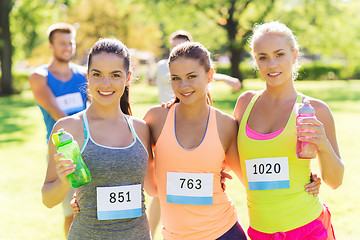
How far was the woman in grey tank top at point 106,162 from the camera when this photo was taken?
237 cm

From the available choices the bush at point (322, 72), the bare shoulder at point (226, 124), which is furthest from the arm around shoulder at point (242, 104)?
the bush at point (322, 72)

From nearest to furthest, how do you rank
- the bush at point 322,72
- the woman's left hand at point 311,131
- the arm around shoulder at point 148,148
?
the woman's left hand at point 311,131 < the arm around shoulder at point 148,148 < the bush at point 322,72

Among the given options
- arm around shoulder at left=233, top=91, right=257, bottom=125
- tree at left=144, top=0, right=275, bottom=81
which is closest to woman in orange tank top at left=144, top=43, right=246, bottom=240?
arm around shoulder at left=233, top=91, right=257, bottom=125

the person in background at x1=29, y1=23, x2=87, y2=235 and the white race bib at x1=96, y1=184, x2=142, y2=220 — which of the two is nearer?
the white race bib at x1=96, y1=184, x2=142, y2=220

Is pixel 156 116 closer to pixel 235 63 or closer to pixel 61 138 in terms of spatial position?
pixel 61 138

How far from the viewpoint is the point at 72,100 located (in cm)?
438

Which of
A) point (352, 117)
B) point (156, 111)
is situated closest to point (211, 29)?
point (352, 117)

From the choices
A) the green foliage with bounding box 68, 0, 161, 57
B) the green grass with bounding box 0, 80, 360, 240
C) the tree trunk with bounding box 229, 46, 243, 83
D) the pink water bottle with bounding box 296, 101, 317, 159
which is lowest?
the green grass with bounding box 0, 80, 360, 240

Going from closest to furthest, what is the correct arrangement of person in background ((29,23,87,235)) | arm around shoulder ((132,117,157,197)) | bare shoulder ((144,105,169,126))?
arm around shoulder ((132,117,157,197))
bare shoulder ((144,105,169,126))
person in background ((29,23,87,235))

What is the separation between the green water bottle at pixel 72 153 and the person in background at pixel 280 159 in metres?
1.01

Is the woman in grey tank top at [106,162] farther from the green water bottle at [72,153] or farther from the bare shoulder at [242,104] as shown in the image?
the bare shoulder at [242,104]

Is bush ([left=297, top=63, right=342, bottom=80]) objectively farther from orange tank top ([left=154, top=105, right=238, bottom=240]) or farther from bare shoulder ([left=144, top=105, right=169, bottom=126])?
orange tank top ([left=154, top=105, right=238, bottom=240])

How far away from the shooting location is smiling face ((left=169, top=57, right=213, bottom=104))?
104 inches

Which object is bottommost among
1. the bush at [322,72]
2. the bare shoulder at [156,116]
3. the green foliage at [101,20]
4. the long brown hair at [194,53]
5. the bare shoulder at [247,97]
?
the bare shoulder at [156,116]
